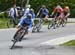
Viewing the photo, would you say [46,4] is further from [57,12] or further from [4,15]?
[57,12]

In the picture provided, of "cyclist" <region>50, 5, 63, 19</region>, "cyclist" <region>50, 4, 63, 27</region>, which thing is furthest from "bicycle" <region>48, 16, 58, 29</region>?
"cyclist" <region>50, 5, 63, 19</region>

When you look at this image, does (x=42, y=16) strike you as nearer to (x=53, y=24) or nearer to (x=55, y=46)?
(x=53, y=24)

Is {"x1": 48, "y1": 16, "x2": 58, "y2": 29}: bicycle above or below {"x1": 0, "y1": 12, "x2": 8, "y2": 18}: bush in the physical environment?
above

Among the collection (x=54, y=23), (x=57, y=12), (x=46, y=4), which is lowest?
(x=46, y=4)

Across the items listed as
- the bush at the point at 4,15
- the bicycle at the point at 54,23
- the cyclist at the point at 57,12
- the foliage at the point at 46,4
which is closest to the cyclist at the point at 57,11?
the cyclist at the point at 57,12

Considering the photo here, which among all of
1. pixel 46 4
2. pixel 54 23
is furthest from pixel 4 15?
pixel 54 23

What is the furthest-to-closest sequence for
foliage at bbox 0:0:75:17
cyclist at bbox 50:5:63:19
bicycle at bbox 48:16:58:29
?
foliage at bbox 0:0:75:17
cyclist at bbox 50:5:63:19
bicycle at bbox 48:16:58:29

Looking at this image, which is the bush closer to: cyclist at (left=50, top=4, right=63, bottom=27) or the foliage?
the foliage

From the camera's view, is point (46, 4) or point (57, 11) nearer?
point (57, 11)

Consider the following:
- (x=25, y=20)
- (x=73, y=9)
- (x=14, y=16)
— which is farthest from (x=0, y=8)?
(x=25, y=20)

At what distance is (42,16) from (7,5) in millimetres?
24157

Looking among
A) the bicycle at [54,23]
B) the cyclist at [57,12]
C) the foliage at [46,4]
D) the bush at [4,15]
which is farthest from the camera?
the foliage at [46,4]

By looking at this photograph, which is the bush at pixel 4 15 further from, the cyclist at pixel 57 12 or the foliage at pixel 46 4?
the cyclist at pixel 57 12

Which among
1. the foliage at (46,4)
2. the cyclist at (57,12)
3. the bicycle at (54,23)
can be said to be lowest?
the foliage at (46,4)
